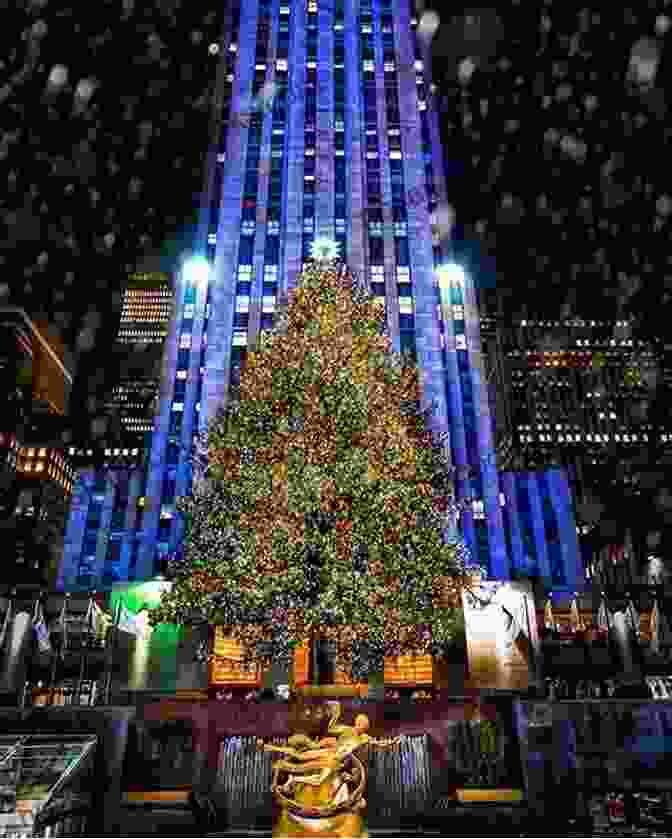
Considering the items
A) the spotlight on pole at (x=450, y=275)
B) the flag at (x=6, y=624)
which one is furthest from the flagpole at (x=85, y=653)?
the spotlight on pole at (x=450, y=275)

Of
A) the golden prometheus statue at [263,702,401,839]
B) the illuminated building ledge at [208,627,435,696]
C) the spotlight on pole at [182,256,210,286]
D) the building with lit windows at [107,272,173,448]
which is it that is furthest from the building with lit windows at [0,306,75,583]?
the golden prometheus statue at [263,702,401,839]

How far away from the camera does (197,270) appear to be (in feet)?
190

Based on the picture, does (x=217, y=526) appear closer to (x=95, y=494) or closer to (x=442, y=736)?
(x=442, y=736)

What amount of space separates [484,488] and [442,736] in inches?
1300

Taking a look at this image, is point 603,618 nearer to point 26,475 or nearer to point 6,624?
point 6,624

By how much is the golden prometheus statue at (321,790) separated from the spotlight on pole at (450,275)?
5109 centimetres

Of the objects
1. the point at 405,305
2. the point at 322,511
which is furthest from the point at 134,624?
the point at 405,305

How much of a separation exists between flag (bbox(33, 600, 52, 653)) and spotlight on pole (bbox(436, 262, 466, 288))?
137 ft

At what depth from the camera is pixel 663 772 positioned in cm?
1495

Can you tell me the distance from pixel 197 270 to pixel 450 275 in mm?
21601

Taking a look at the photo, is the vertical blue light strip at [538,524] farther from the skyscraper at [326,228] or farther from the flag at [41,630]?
the flag at [41,630]

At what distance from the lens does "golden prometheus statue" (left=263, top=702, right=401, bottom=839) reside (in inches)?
301

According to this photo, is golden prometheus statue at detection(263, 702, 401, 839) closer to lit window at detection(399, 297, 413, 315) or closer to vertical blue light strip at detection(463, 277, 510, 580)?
vertical blue light strip at detection(463, 277, 510, 580)

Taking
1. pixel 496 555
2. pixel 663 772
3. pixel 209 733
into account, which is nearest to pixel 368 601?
pixel 209 733
